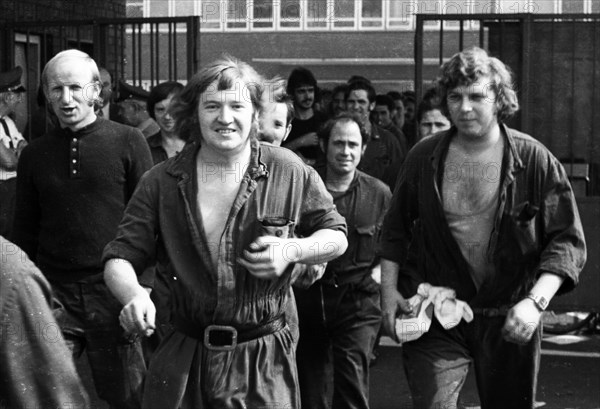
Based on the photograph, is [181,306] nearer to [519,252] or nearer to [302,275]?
[302,275]

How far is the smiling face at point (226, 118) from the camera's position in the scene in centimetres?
443

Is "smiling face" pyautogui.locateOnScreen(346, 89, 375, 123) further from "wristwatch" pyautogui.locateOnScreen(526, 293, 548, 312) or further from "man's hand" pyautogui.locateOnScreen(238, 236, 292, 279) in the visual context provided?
"man's hand" pyautogui.locateOnScreen(238, 236, 292, 279)

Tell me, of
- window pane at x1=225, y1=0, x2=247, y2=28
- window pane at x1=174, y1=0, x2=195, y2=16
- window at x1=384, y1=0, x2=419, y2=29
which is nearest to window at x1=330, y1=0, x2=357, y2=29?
window at x1=384, y1=0, x2=419, y2=29

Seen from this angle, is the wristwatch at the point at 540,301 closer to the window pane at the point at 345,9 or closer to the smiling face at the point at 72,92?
the smiling face at the point at 72,92

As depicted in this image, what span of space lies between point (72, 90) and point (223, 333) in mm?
2213

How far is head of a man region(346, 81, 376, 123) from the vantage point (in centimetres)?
1039

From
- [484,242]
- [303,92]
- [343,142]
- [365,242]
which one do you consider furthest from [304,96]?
[484,242]

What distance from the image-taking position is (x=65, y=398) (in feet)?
8.36

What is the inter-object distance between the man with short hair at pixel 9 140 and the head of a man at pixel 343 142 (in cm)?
220

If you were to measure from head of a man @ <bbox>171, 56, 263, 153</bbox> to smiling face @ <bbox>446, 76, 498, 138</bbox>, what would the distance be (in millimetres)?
980

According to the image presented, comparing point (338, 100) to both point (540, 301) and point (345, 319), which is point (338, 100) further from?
point (540, 301)

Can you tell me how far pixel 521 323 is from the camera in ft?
16.2

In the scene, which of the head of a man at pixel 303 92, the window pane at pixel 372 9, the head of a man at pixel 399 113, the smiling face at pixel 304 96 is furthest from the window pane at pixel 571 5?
the smiling face at pixel 304 96

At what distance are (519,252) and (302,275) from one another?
1.09 metres
